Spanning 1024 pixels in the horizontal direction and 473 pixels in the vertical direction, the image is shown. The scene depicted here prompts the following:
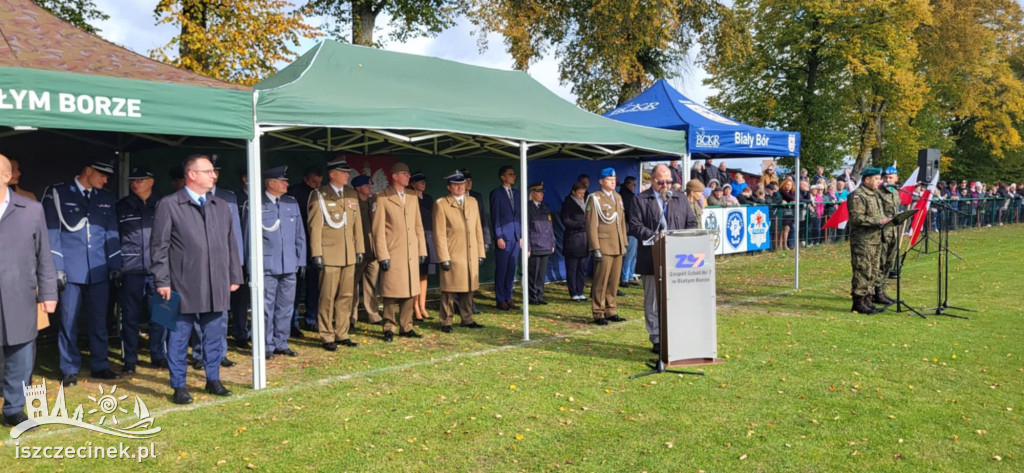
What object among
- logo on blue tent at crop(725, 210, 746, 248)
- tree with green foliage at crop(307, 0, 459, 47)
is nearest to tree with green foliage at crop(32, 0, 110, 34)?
tree with green foliage at crop(307, 0, 459, 47)

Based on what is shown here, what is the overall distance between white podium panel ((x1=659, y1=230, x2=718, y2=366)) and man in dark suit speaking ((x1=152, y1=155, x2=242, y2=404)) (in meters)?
3.71

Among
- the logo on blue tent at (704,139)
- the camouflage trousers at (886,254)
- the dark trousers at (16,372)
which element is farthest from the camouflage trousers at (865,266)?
the dark trousers at (16,372)

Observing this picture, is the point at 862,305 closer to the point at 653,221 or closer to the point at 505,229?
the point at 653,221

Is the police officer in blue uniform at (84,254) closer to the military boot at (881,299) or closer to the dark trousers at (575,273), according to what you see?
the dark trousers at (575,273)

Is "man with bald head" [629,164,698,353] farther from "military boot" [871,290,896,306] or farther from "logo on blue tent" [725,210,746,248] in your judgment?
"logo on blue tent" [725,210,746,248]

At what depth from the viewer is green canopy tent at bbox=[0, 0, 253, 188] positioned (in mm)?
5039

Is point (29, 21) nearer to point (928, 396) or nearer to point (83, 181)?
point (83, 181)

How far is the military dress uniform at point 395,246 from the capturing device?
816cm

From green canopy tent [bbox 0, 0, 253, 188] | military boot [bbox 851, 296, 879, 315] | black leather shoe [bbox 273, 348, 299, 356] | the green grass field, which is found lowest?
the green grass field

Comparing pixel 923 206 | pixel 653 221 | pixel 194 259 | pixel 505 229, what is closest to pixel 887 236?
pixel 923 206

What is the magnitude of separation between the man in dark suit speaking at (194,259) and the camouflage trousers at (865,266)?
26.2ft

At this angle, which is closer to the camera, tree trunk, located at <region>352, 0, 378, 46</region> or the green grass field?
the green grass field

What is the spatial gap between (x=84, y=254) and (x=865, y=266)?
29.9 feet

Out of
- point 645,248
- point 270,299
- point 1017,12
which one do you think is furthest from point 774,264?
point 1017,12
